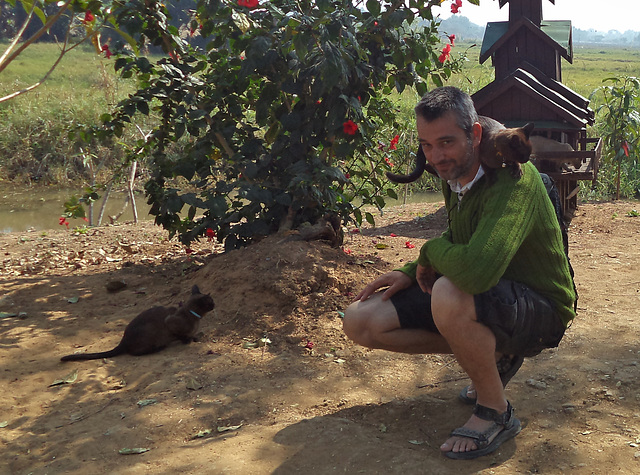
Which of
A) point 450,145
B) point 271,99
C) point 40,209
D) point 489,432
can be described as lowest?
point 40,209

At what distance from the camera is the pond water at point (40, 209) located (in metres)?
11.2

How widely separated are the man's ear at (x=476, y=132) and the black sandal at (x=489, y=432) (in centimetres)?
112

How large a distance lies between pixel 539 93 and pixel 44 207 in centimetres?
960

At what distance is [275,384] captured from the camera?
3.58 metres

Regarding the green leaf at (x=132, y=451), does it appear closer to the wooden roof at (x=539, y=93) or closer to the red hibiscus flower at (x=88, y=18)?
the red hibiscus flower at (x=88, y=18)

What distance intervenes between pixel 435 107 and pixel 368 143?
96.7 inches

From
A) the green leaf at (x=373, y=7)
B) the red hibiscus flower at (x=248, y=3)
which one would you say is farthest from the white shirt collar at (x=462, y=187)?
the red hibiscus flower at (x=248, y=3)

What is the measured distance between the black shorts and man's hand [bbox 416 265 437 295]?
35 cm

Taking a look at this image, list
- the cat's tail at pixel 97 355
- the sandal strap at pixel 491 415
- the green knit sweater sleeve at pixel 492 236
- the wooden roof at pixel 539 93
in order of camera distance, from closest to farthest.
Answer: the green knit sweater sleeve at pixel 492 236
the sandal strap at pixel 491 415
the cat's tail at pixel 97 355
the wooden roof at pixel 539 93

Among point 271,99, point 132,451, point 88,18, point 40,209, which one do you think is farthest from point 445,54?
point 40,209

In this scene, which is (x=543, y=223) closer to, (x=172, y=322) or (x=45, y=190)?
(x=172, y=322)

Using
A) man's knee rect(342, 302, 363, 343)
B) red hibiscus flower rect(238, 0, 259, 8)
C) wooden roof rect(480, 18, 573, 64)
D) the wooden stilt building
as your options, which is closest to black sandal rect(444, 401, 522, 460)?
man's knee rect(342, 302, 363, 343)

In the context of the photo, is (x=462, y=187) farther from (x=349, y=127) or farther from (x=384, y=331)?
(x=349, y=127)

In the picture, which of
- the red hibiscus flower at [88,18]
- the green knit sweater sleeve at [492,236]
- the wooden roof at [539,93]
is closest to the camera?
the green knit sweater sleeve at [492,236]
